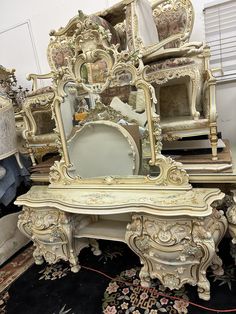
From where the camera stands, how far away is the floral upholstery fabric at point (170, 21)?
1.38 m

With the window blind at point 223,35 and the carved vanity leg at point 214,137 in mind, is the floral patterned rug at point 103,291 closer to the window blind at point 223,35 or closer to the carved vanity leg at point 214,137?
the carved vanity leg at point 214,137

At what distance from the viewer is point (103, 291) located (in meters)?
1.25

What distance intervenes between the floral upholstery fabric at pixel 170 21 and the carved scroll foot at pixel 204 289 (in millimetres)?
1276

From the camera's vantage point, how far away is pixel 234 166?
3.60 ft

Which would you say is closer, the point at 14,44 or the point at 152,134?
the point at 152,134

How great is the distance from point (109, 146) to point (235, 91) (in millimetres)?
885

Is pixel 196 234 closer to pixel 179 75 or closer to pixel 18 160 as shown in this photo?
pixel 179 75

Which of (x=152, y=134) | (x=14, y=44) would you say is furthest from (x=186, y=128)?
(x=14, y=44)

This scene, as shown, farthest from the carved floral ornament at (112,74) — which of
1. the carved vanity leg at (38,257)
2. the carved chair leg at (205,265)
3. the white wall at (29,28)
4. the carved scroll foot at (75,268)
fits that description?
the white wall at (29,28)

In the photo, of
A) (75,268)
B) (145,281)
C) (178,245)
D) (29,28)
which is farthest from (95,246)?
(29,28)

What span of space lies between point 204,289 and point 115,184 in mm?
652

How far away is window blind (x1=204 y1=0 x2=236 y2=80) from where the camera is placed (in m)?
1.39

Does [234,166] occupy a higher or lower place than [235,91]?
lower

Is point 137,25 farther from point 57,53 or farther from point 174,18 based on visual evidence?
point 57,53
